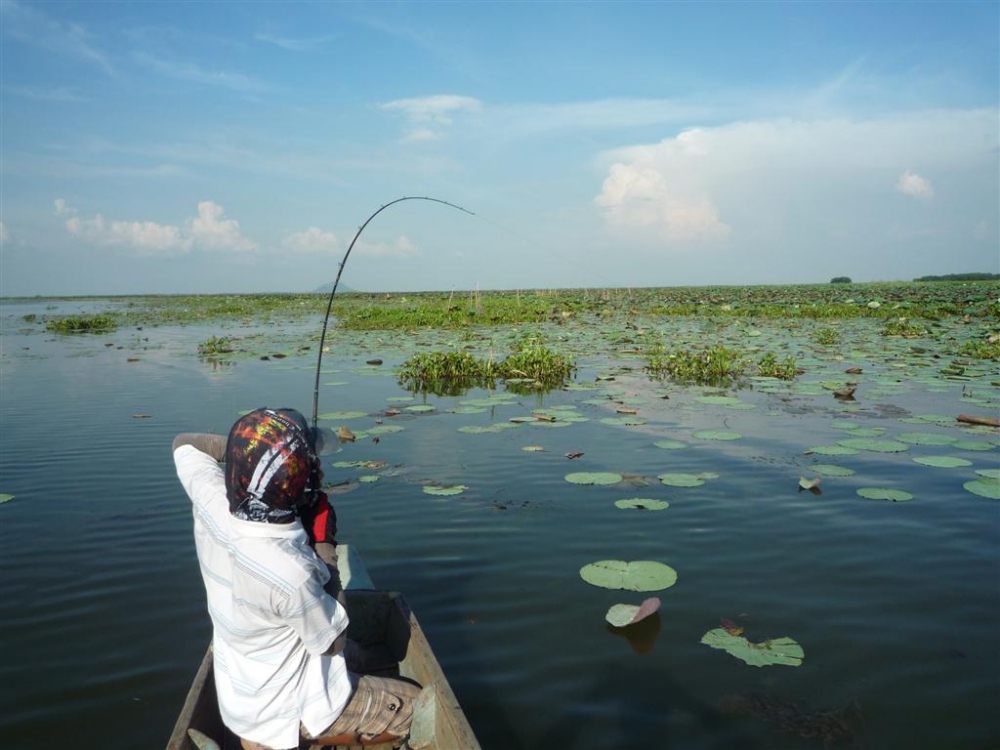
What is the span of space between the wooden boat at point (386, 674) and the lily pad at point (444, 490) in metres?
2.06

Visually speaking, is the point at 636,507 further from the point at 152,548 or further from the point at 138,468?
the point at 138,468

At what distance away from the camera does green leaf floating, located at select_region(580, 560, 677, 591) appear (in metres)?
4.04

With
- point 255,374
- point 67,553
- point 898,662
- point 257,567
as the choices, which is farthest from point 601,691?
point 255,374

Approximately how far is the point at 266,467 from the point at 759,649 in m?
2.50

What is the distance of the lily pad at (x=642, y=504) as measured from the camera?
17.4 ft

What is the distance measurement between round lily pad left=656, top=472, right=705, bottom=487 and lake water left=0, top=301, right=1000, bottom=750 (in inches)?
2.7

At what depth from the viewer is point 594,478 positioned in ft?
19.7

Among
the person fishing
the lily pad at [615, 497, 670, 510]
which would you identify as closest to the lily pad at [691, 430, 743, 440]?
the lily pad at [615, 497, 670, 510]

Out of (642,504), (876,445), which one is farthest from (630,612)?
(876,445)

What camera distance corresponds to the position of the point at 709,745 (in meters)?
2.80

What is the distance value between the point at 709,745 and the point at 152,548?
12.2 feet

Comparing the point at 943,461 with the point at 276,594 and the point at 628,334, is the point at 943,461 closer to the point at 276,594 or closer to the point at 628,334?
the point at 276,594

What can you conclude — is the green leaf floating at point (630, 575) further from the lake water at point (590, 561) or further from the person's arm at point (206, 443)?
the person's arm at point (206, 443)

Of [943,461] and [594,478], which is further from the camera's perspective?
[943,461]
